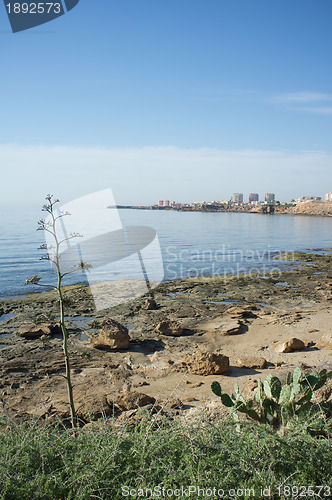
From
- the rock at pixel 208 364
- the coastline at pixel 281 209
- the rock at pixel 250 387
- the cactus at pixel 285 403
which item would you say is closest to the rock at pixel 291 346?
the rock at pixel 208 364

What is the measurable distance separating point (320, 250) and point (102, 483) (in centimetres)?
3433

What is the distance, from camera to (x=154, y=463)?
3025 mm

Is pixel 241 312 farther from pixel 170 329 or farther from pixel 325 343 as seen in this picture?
pixel 325 343

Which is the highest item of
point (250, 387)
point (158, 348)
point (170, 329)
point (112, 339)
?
point (250, 387)

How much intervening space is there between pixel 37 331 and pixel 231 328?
567 cm

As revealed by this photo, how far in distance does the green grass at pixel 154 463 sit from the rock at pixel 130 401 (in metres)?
2.76

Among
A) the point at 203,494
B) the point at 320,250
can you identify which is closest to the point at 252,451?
the point at 203,494

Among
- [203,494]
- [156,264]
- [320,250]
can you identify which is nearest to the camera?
[203,494]

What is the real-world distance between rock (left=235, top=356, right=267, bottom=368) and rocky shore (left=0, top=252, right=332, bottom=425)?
21 millimetres

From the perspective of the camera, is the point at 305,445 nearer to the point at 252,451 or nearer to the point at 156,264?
the point at 252,451

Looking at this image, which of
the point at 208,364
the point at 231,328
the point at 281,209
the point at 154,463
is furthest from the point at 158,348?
the point at 281,209

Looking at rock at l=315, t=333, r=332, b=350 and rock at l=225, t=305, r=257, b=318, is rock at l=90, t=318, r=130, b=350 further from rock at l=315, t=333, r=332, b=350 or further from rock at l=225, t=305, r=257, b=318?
rock at l=315, t=333, r=332, b=350

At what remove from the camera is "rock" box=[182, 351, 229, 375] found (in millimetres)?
7504

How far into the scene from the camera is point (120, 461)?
3.12m
